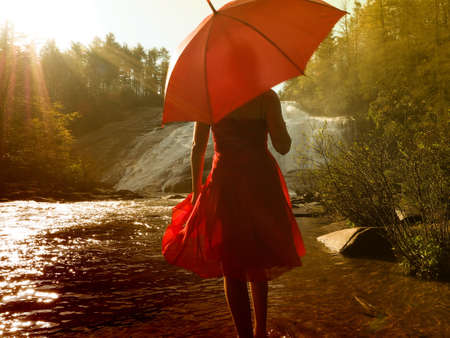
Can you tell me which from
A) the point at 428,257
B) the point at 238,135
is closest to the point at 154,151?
the point at 428,257

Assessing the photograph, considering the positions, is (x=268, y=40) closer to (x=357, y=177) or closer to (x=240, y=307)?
(x=240, y=307)

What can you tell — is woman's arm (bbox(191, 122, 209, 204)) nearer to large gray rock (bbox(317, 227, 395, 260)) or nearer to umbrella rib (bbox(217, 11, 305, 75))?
umbrella rib (bbox(217, 11, 305, 75))

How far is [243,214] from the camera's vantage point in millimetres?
2080

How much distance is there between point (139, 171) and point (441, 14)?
19.9 meters

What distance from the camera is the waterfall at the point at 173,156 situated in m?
21.1

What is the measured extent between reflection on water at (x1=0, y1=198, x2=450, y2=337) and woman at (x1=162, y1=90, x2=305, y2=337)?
25.1 inches

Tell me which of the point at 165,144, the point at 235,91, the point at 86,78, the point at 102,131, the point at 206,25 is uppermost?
the point at 86,78

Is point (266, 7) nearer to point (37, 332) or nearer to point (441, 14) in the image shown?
point (37, 332)

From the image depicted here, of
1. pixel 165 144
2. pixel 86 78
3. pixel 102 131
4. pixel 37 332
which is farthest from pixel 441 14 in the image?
pixel 86 78

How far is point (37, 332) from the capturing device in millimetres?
2574

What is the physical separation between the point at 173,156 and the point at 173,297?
2163 centimetres

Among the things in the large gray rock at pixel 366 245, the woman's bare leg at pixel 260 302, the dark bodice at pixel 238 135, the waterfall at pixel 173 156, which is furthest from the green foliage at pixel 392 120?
the waterfall at pixel 173 156

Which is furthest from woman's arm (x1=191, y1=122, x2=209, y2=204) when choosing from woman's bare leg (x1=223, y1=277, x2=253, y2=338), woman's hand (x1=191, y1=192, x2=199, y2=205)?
woman's bare leg (x1=223, y1=277, x2=253, y2=338)

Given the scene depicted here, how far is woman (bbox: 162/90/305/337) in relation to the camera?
206cm
